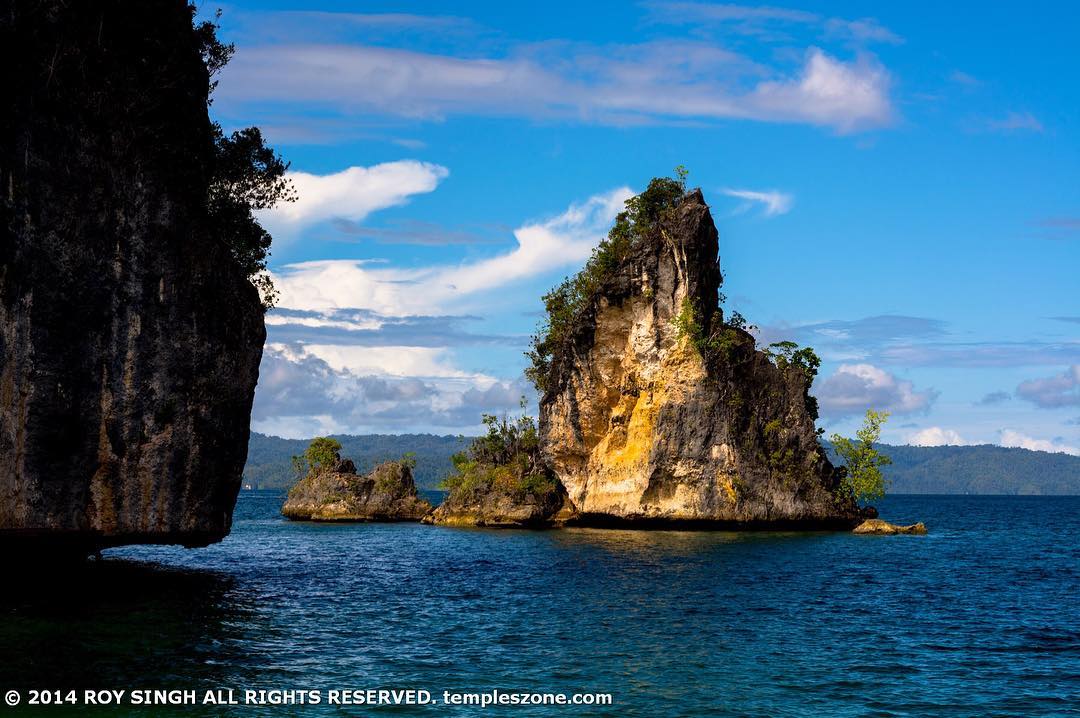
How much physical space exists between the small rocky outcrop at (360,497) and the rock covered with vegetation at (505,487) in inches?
276

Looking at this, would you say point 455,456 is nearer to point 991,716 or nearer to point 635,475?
point 635,475

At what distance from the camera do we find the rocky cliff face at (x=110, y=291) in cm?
2719

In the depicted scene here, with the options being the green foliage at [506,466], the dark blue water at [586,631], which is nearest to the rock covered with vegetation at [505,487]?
the green foliage at [506,466]

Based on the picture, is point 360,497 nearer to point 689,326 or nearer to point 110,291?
point 689,326

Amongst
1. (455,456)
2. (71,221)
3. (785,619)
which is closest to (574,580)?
(785,619)

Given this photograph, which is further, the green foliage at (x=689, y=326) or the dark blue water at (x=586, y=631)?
the green foliage at (x=689, y=326)

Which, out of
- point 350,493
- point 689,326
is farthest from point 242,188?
point 350,493

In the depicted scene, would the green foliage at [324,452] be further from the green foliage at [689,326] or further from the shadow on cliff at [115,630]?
the shadow on cliff at [115,630]

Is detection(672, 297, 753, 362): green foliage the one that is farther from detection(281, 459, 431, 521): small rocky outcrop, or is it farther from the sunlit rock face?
detection(281, 459, 431, 521): small rocky outcrop

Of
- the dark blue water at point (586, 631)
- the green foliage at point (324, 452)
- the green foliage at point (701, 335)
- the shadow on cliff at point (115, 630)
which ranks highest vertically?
the green foliage at point (701, 335)

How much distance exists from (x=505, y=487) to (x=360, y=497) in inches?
922

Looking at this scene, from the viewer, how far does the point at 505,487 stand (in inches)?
3548

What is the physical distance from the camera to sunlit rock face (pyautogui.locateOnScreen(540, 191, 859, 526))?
74.2m

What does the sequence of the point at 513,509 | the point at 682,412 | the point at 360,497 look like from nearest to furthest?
the point at 682,412, the point at 513,509, the point at 360,497
